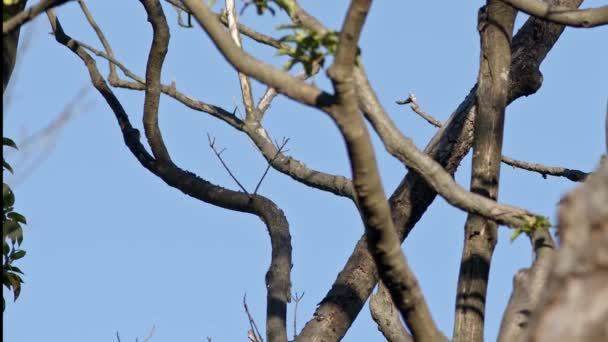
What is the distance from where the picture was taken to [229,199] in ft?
23.3

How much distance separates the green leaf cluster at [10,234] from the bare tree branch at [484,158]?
2.18 meters

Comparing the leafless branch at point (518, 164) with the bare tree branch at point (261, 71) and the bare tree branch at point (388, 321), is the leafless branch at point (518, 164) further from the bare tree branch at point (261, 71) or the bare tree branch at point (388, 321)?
the bare tree branch at point (261, 71)

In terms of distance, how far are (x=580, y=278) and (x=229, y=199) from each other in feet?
16.7

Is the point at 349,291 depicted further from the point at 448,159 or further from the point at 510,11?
the point at 510,11

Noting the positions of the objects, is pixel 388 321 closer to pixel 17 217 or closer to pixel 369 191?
pixel 17 217

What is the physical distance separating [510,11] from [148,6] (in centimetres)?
265

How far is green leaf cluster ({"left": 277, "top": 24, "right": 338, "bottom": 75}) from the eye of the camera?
10.3 ft

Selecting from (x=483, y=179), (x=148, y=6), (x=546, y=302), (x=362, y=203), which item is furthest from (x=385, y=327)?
(x=546, y=302)

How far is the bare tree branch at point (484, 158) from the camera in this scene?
16.3 feet

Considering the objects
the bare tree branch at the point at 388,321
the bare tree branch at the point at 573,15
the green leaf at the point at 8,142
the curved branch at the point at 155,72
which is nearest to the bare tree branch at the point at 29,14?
the green leaf at the point at 8,142

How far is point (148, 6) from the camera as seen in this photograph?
281 inches

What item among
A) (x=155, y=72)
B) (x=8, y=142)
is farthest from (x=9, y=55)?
(x=155, y=72)

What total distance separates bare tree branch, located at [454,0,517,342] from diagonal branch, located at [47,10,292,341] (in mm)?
1346

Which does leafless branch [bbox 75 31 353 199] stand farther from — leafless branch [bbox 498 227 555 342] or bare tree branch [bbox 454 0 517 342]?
leafless branch [bbox 498 227 555 342]
